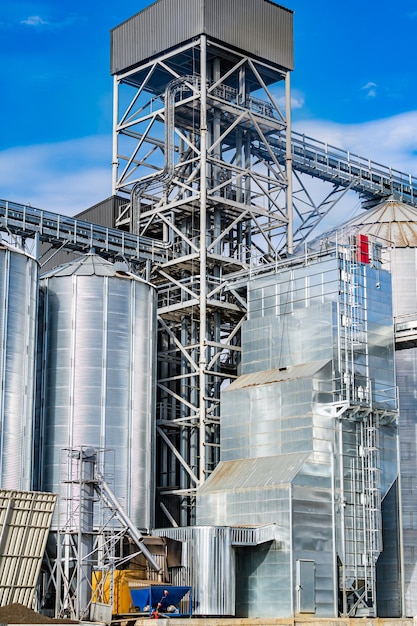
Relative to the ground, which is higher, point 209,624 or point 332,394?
point 332,394

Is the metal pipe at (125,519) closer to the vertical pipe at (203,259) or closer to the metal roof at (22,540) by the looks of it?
the metal roof at (22,540)

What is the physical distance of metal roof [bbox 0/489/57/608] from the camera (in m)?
50.8

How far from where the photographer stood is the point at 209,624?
53344 mm

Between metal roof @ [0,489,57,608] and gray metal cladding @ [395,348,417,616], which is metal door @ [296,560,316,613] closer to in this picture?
gray metal cladding @ [395,348,417,616]

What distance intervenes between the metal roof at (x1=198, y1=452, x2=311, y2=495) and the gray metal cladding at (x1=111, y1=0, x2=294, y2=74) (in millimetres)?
28894

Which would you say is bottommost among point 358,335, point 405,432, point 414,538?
point 414,538

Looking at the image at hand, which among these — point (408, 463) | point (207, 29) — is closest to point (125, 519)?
point (408, 463)

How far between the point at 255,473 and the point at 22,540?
576 inches

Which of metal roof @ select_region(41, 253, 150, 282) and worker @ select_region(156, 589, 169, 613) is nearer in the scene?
worker @ select_region(156, 589, 169, 613)

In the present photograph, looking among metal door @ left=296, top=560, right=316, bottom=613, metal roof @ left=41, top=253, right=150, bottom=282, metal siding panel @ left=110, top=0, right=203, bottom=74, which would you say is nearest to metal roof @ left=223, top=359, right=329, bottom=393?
metal roof @ left=41, top=253, right=150, bottom=282

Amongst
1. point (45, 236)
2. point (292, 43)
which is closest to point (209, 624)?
point (45, 236)

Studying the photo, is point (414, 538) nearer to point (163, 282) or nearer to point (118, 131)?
point (163, 282)

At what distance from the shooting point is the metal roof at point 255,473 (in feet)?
192

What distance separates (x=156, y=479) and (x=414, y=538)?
16806mm
